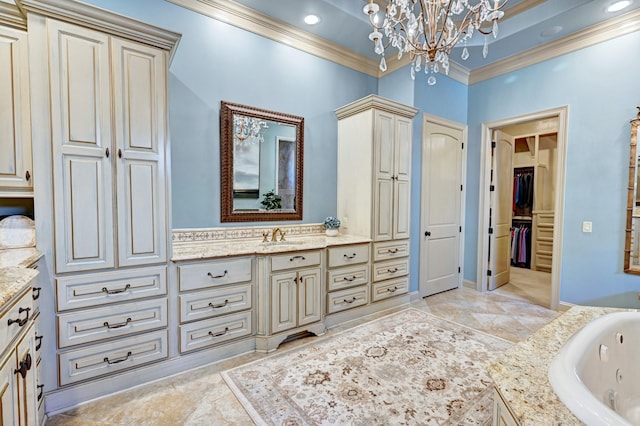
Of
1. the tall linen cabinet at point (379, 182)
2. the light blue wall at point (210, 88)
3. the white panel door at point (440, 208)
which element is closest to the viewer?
the light blue wall at point (210, 88)

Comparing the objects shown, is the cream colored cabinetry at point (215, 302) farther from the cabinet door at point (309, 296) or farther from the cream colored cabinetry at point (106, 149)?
the cabinet door at point (309, 296)

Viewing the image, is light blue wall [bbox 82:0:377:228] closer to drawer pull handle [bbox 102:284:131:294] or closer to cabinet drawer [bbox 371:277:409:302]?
drawer pull handle [bbox 102:284:131:294]

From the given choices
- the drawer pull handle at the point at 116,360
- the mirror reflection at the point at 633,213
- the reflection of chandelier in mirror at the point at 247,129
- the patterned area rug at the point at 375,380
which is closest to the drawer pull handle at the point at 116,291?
the drawer pull handle at the point at 116,360

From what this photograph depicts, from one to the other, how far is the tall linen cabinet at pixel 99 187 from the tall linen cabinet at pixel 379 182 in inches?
78.8

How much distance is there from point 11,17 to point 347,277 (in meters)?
3.14

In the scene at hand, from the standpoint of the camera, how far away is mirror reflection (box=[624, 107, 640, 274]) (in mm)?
2855

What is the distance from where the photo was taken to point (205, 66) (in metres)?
2.66

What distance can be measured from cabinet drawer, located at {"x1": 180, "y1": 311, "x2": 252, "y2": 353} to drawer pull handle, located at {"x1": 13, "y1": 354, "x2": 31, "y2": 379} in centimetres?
91

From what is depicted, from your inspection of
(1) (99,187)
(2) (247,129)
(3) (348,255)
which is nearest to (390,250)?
(3) (348,255)

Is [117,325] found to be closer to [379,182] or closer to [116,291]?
[116,291]

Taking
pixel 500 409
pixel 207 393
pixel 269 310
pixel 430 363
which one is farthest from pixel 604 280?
pixel 207 393

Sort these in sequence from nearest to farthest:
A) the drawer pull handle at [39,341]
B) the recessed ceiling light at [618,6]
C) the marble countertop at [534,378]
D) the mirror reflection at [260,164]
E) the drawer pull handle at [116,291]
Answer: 1. the marble countertop at [534,378]
2. the drawer pull handle at [39,341]
3. the drawer pull handle at [116,291]
4. the recessed ceiling light at [618,6]
5. the mirror reflection at [260,164]

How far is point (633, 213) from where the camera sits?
9.45 ft

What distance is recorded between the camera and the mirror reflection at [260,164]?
279cm
